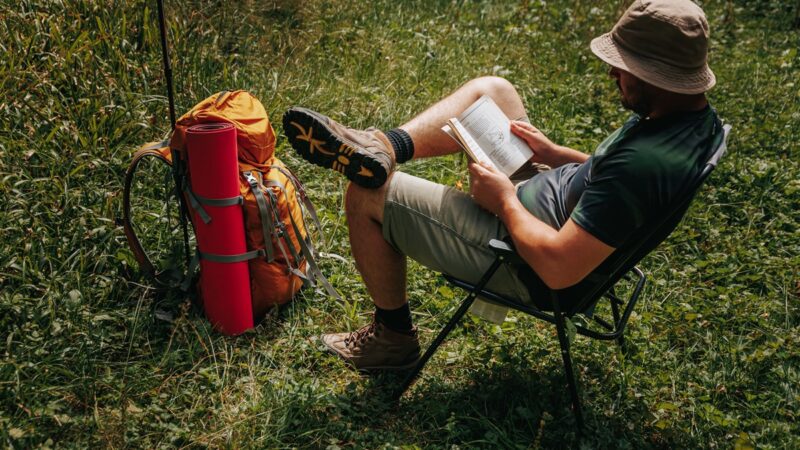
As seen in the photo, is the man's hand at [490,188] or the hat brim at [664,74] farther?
the man's hand at [490,188]

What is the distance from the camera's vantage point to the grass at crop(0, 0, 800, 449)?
2598 mm

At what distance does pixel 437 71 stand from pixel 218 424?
11.7 ft

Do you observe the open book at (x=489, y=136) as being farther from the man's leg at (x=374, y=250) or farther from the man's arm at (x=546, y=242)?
the man's leg at (x=374, y=250)

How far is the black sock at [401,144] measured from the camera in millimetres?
2959

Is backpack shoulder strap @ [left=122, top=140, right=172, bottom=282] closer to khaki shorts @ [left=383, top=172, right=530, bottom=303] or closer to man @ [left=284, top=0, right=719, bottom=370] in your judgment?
man @ [left=284, top=0, right=719, bottom=370]

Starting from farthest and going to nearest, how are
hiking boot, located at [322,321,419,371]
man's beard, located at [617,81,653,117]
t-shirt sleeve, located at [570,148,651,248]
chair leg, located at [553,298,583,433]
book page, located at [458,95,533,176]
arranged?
hiking boot, located at [322,321,419,371] < book page, located at [458,95,533,176] < chair leg, located at [553,298,583,433] < man's beard, located at [617,81,653,117] < t-shirt sleeve, located at [570,148,651,248]

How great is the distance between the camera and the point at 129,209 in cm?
305

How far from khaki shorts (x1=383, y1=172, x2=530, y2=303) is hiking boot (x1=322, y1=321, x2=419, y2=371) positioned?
0.44 m

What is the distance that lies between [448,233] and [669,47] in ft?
3.19

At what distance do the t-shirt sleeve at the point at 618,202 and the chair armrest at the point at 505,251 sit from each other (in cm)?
25

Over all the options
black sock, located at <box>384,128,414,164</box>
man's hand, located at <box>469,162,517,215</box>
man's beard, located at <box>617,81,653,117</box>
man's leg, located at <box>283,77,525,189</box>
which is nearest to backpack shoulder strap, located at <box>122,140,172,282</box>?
man's leg, located at <box>283,77,525,189</box>

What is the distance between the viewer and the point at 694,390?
290cm

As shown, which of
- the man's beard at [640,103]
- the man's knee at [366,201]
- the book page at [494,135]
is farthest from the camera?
the book page at [494,135]

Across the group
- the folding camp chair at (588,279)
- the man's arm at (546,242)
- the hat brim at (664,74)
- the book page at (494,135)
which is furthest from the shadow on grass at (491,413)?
the hat brim at (664,74)
